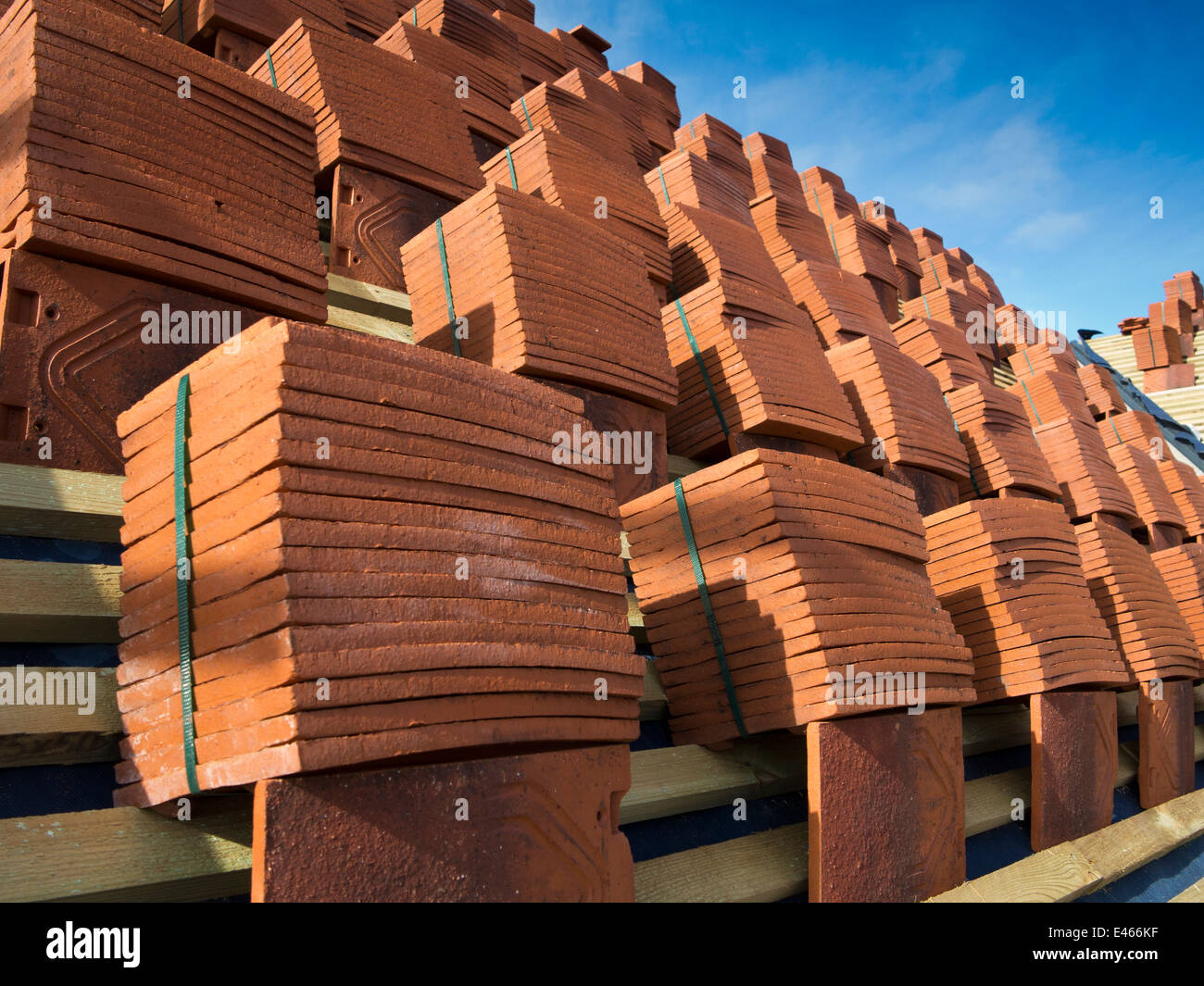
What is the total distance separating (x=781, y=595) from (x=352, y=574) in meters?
1.61

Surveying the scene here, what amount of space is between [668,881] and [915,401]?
4.14 m

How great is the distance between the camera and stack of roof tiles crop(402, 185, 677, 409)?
384 centimetres

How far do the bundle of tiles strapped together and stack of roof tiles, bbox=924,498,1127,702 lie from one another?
0.06ft

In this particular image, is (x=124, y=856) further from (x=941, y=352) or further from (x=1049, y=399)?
(x=1049, y=399)

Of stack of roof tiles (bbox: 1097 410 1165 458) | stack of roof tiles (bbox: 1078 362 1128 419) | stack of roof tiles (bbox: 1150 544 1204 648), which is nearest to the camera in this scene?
stack of roof tiles (bbox: 1150 544 1204 648)

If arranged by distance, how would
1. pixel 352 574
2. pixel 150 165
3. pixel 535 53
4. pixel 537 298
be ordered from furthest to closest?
1. pixel 535 53
2. pixel 537 298
3. pixel 150 165
4. pixel 352 574

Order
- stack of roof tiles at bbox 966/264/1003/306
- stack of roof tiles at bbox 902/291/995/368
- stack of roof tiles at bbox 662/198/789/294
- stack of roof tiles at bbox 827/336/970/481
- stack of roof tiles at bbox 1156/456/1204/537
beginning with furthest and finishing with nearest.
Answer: stack of roof tiles at bbox 966/264/1003/306
stack of roof tiles at bbox 902/291/995/368
stack of roof tiles at bbox 1156/456/1204/537
stack of roof tiles at bbox 662/198/789/294
stack of roof tiles at bbox 827/336/970/481

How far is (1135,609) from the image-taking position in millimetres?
5555

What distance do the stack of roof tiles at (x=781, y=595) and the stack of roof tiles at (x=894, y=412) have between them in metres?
2.24

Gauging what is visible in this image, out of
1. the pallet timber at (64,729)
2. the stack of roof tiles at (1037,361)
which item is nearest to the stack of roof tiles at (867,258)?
the stack of roof tiles at (1037,361)

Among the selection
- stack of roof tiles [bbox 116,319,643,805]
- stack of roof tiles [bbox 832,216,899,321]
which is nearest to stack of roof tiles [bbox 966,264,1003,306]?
stack of roof tiles [bbox 832,216,899,321]

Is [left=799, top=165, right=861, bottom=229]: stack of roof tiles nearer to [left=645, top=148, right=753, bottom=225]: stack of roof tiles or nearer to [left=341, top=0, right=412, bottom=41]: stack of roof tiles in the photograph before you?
[left=645, top=148, right=753, bottom=225]: stack of roof tiles

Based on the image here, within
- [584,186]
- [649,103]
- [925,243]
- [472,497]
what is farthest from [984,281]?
[472,497]
